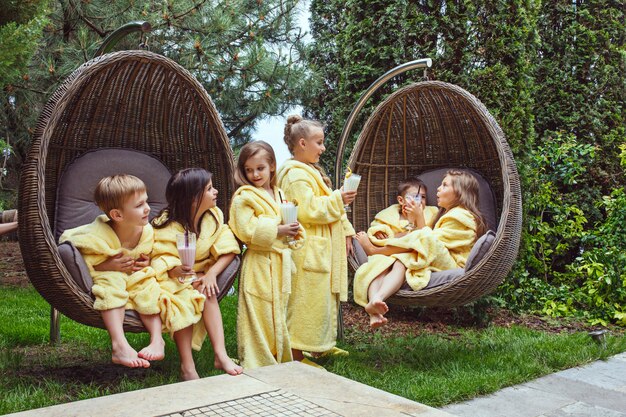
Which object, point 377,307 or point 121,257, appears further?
point 377,307

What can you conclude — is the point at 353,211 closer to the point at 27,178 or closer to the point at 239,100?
the point at 27,178

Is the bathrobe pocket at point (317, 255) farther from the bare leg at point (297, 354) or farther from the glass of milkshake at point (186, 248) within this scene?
the glass of milkshake at point (186, 248)

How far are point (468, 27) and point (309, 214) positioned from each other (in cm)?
218

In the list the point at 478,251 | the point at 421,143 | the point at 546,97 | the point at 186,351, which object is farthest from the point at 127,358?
the point at 546,97

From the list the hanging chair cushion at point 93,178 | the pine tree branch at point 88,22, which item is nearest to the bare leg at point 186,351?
the hanging chair cushion at point 93,178

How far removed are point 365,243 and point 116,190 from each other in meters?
1.59

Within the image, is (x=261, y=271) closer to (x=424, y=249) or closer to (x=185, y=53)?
(x=424, y=249)

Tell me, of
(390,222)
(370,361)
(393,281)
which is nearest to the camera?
(393,281)

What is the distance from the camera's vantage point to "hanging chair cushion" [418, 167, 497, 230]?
346 cm

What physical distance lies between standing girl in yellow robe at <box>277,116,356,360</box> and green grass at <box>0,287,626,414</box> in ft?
0.75

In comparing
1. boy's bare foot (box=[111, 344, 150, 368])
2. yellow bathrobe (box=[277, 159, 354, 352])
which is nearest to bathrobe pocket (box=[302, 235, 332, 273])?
yellow bathrobe (box=[277, 159, 354, 352])

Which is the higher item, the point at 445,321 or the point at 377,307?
the point at 377,307

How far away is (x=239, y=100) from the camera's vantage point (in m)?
5.77

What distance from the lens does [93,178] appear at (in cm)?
303
